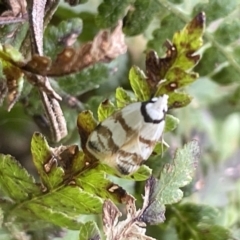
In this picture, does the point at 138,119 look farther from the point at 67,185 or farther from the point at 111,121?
the point at 67,185

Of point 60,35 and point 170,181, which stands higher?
Result: point 60,35

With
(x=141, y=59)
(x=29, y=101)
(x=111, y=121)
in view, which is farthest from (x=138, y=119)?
(x=141, y=59)

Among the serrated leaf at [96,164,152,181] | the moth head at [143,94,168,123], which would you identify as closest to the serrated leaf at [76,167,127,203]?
the serrated leaf at [96,164,152,181]

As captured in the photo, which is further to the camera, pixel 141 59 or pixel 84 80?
pixel 141 59

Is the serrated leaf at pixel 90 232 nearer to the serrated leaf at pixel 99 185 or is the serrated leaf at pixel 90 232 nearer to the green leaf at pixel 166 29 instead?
the serrated leaf at pixel 99 185

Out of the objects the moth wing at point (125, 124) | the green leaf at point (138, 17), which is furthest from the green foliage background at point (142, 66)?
the moth wing at point (125, 124)

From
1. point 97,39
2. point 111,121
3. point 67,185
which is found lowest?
point 67,185

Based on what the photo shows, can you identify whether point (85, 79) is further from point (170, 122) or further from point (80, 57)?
point (80, 57)

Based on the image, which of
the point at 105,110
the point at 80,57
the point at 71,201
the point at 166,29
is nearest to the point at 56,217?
the point at 71,201
